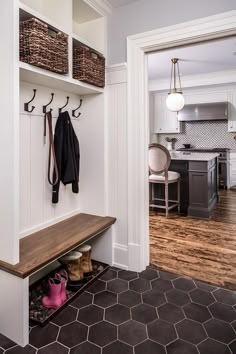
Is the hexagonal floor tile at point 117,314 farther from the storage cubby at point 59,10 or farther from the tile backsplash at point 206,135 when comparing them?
the tile backsplash at point 206,135

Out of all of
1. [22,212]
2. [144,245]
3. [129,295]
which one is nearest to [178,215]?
[144,245]

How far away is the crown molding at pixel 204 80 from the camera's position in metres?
5.72

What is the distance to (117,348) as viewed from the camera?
1587mm

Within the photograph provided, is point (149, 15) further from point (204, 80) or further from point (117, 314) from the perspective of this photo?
point (204, 80)

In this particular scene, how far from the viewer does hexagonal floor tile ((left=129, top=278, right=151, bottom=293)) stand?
87.1 inches

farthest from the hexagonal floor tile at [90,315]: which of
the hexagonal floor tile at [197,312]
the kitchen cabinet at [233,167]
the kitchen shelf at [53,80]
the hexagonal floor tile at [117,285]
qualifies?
the kitchen cabinet at [233,167]

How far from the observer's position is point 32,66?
5.78ft

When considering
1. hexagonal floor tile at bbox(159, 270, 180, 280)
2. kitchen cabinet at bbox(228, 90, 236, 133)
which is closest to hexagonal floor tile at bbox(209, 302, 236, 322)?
hexagonal floor tile at bbox(159, 270, 180, 280)

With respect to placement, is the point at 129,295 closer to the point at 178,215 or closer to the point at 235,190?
the point at 178,215

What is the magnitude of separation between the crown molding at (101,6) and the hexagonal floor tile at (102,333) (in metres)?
2.41

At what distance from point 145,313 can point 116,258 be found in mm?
732

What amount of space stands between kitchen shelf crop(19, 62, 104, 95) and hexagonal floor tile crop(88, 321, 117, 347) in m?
1.68

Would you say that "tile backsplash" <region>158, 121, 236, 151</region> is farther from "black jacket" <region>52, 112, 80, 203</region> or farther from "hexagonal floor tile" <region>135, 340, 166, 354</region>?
"hexagonal floor tile" <region>135, 340, 166, 354</region>

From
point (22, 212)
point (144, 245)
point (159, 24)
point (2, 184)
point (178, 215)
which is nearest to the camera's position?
point (2, 184)
